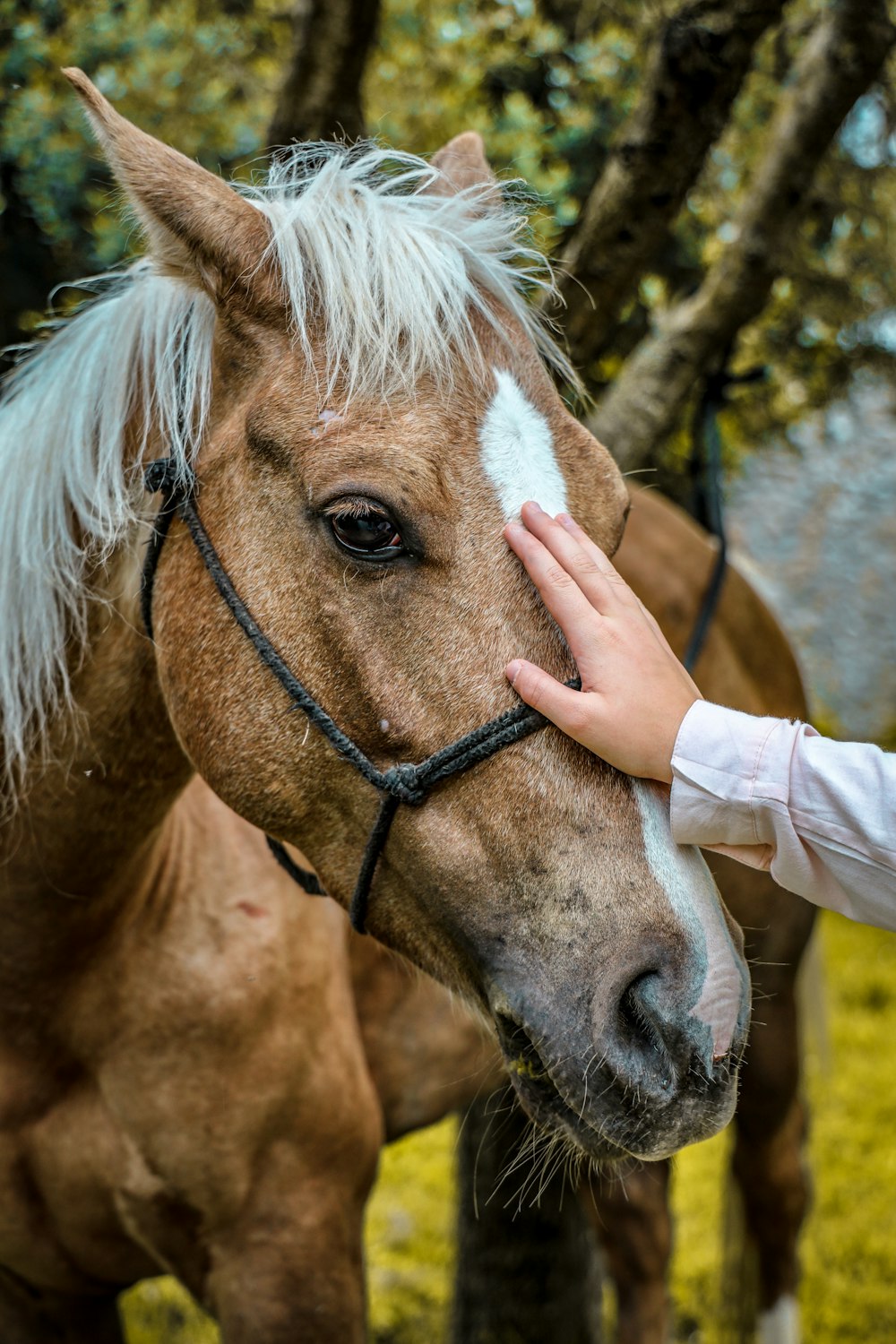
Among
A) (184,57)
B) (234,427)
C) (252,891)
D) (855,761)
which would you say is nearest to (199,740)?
(234,427)

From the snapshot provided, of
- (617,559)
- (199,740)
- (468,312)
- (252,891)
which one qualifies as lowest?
(252,891)

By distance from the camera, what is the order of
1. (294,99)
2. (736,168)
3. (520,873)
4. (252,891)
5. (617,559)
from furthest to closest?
(736,168), (617,559), (294,99), (252,891), (520,873)

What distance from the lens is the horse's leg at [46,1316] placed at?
2094mm

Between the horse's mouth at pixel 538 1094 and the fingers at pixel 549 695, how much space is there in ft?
1.23

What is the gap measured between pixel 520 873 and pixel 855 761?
424 mm

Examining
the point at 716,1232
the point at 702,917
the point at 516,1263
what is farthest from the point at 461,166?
the point at 716,1232

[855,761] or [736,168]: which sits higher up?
[736,168]

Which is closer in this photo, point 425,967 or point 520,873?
point 520,873

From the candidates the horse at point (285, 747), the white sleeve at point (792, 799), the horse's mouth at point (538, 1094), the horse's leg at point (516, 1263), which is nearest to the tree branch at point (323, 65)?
the horse at point (285, 747)

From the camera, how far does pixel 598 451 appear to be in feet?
4.93

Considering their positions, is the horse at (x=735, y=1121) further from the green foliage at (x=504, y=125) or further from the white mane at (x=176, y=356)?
the white mane at (x=176, y=356)

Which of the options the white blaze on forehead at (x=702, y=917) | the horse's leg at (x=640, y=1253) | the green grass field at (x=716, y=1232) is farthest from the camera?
the green grass field at (x=716, y=1232)

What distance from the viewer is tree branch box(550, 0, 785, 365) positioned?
2.27m

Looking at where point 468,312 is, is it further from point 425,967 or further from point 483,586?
point 425,967
